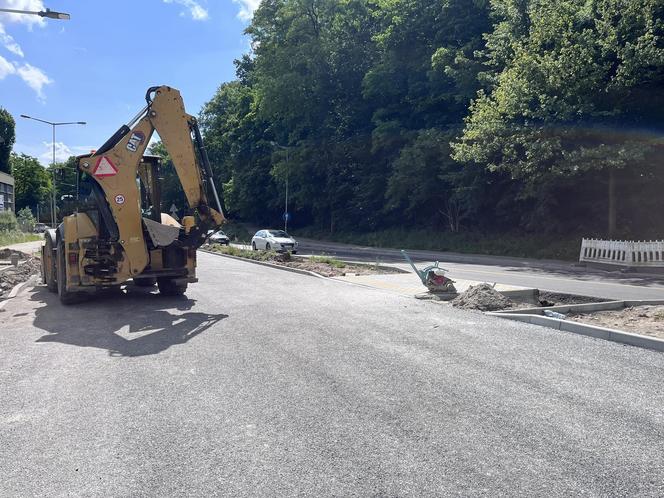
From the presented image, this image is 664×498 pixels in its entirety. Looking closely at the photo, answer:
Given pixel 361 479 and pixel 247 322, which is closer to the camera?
pixel 361 479

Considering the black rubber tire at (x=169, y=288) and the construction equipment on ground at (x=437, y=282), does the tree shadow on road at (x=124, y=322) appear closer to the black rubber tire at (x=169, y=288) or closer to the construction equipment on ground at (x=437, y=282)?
the black rubber tire at (x=169, y=288)

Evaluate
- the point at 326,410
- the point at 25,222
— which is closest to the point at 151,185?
the point at 326,410

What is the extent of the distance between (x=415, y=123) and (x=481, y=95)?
11.2 m

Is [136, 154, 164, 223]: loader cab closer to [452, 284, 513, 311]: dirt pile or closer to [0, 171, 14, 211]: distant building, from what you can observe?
[452, 284, 513, 311]: dirt pile

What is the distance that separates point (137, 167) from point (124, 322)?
324 cm

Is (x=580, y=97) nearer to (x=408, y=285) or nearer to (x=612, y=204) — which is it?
(x=612, y=204)

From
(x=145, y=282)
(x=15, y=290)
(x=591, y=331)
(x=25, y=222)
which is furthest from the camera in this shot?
(x=25, y=222)

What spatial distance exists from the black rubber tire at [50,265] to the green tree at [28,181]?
88167mm

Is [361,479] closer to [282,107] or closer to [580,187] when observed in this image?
[580,187]

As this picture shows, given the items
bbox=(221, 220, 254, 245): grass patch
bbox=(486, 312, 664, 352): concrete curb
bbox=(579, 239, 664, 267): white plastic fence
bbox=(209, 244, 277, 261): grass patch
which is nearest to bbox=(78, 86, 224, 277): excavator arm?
bbox=(486, 312, 664, 352): concrete curb

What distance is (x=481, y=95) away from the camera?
2981 cm

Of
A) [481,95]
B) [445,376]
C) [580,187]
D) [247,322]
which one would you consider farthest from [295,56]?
[445,376]

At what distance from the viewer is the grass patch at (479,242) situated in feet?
94.0

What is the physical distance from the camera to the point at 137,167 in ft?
35.9
